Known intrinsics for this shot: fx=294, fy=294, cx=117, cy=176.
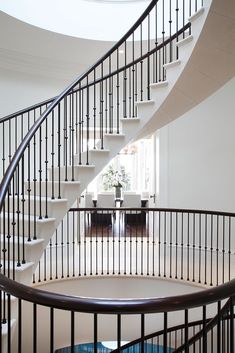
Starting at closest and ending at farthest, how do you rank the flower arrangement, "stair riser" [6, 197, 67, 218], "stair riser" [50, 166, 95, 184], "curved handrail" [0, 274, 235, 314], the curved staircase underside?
1. "curved handrail" [0, 274, 235, 314]
2. the curved staircase underside
3. "stair riser" [6, 197, 67, 218]
4. "stair riser" [50, 166, 95, 184]
5. the flower arrangement

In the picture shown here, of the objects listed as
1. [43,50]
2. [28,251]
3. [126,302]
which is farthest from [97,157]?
[43,50]

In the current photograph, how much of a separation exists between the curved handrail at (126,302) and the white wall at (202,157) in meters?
4.47

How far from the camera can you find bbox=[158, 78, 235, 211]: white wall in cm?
557

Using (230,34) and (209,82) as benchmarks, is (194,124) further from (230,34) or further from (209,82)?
(230,34)

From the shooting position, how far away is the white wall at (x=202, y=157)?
5.57 meters

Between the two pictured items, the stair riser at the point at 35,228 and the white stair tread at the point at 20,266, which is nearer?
the white stair tread at the point at 20,266

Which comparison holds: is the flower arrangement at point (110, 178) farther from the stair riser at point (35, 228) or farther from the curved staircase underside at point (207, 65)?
the stair riser at point (35, 228)

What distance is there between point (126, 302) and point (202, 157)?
4.82 metres

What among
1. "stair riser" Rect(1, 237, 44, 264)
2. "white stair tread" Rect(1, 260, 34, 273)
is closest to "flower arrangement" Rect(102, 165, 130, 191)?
"stair riser" Rect(1, 237, 44, 264)

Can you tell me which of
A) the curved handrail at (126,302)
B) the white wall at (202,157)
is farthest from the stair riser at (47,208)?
the white wall at (202,157)

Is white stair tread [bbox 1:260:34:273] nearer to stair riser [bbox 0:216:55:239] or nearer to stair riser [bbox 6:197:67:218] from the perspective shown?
stair riser [bbox 0:216:55:239]

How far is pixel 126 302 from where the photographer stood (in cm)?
129

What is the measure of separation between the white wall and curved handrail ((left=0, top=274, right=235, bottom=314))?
4467mm

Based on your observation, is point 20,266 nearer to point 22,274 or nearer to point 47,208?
point 22,274
